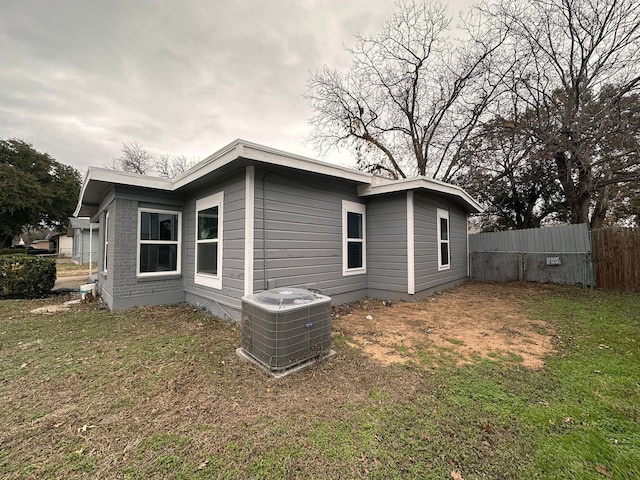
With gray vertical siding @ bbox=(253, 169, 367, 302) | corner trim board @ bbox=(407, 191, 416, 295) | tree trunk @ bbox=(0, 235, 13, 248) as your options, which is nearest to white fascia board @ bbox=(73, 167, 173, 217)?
gray vertical siding @ bbox=(253, 169, 367, 302)

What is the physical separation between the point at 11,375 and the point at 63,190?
3227cm

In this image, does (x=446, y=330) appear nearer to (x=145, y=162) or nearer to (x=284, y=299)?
(x=284, y=299)

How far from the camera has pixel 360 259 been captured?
6559mm

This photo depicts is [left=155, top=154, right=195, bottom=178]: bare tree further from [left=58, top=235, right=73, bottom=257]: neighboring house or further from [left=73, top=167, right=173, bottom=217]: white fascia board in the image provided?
[left=73, top=167, right=173, bottom=217]: white fascia board

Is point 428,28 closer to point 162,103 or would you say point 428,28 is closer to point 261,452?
point 162,103

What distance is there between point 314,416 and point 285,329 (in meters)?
0.86

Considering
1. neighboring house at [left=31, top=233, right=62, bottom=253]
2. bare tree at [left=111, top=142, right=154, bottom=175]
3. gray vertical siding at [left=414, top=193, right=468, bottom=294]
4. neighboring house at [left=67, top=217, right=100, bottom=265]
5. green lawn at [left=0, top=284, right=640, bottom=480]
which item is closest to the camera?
green lawn at [left=0, top=284, right=640, bottom=480]

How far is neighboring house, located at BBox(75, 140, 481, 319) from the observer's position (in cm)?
454

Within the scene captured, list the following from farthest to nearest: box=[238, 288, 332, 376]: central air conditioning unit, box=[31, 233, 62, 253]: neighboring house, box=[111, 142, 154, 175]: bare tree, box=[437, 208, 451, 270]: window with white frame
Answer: box=[31, 233, 62, 253]: neighboring house
box=[111, 142, 154, 175]: bare tree
box=[437, 208, 451, 270]: window with white frame
box=[238, 288, 332, 376]: central air conditioning unit

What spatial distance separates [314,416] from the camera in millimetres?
2102

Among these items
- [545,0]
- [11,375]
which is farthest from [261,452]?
[545,0]

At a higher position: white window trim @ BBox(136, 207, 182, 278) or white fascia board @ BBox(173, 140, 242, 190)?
white fascia board @ BBox(173, 140, 242, 190)

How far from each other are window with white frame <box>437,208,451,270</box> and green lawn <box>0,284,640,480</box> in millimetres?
3910

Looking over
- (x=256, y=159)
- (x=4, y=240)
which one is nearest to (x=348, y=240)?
(x=256, y=159)
